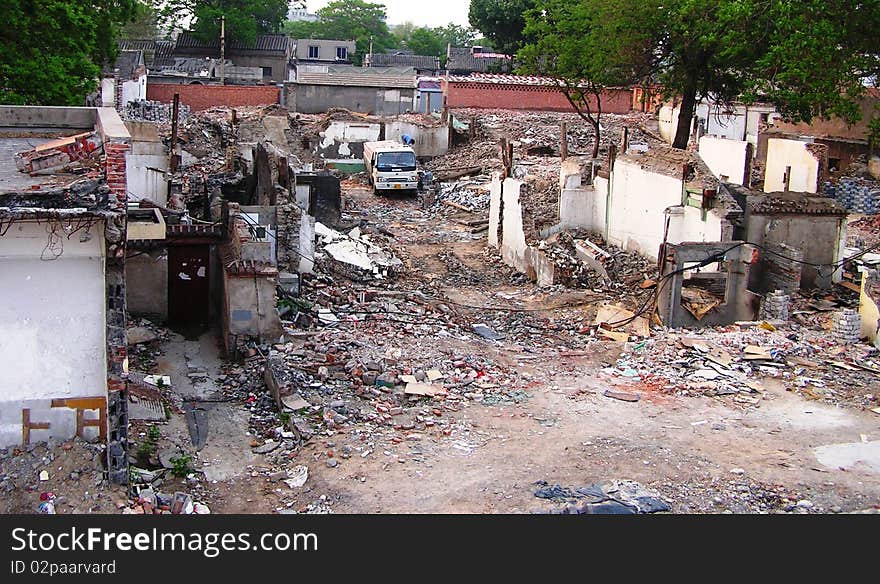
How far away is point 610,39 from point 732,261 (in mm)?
10559

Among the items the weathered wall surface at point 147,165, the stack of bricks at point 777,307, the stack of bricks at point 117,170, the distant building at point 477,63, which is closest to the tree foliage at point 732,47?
the stack of bricks at point 777,307

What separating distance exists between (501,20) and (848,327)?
130ft

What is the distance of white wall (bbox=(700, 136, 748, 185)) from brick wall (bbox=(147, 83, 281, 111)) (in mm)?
18747

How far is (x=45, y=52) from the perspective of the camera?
68.8 ft

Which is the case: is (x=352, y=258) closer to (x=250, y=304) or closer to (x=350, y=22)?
(x=250, y=304)

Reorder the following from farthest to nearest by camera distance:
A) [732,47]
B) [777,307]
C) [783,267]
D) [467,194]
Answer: [467,194] → [732,47] → [783,267] → [777,307]

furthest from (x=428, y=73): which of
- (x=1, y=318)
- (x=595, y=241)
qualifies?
(x=1, y=318)

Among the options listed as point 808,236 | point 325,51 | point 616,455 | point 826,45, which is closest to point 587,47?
point 808,236

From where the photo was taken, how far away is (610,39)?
2469cm

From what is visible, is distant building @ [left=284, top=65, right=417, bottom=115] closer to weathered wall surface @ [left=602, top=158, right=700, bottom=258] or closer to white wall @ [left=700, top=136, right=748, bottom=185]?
white wall @ [left=700, top=136, right=748, bottom=185]

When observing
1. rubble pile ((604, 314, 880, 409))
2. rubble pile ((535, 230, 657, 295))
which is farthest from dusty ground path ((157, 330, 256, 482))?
rubble pile ((535, 230, 657, 295))

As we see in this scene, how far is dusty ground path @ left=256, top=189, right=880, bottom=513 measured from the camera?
9234mm

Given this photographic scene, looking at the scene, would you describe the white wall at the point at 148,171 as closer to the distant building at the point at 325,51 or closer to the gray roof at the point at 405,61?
the gray roof at the point at 405,61

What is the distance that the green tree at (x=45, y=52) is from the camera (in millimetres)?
19766
